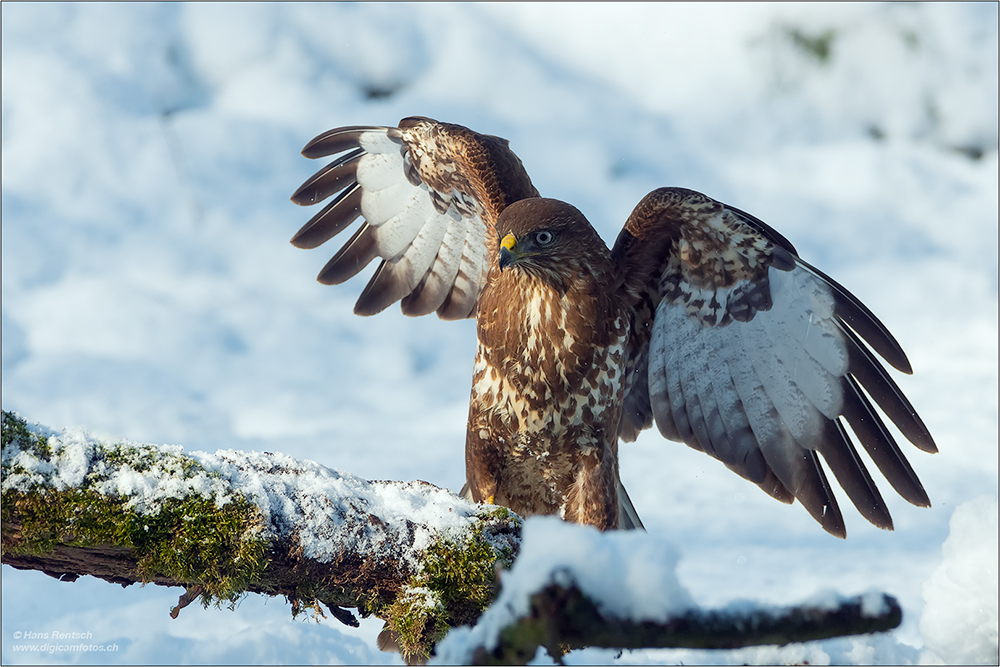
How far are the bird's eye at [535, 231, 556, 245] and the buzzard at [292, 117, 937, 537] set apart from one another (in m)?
0.03

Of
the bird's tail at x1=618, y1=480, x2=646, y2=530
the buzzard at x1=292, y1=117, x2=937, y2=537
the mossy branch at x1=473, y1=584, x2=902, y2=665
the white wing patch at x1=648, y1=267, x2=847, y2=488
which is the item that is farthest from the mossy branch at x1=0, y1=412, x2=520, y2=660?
the white wing patch at x1=648, y1=267, x2=847, y2=488

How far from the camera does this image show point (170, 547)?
3.25 metres

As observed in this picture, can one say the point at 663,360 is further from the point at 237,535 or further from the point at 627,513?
the point at 237,535

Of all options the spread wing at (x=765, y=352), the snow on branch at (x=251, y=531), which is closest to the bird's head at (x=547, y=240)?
the spread wing at (x=765, y=352)

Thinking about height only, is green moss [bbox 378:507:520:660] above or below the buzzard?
below

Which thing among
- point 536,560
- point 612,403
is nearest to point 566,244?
point 612,403

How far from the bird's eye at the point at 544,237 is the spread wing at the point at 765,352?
0.71 meters

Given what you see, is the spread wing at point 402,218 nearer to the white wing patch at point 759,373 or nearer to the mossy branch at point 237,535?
the white wing patch at point 759,373

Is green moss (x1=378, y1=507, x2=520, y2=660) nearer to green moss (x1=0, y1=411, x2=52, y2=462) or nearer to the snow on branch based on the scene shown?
the snow on branch

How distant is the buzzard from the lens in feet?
16.0

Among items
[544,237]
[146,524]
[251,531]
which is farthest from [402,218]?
[146,524]

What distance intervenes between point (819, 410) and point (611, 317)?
1718 millimetres

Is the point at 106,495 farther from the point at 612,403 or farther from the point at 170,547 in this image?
the point at 612,403

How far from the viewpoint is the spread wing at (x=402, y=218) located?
6707 millimetres
